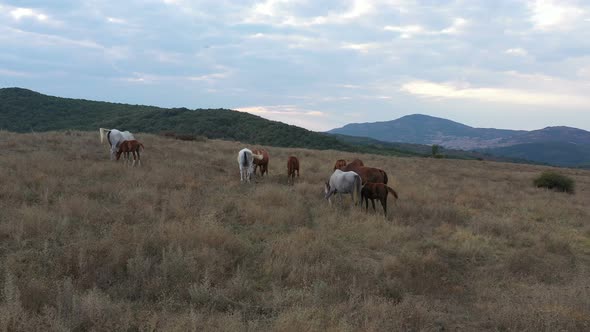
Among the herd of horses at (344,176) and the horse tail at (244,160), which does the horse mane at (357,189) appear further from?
the horse tail at (244,160)

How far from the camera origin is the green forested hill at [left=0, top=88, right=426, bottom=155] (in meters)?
63.0

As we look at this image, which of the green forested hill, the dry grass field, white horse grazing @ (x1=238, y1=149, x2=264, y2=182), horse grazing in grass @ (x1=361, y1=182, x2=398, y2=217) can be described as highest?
the green forested hill

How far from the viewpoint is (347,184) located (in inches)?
482

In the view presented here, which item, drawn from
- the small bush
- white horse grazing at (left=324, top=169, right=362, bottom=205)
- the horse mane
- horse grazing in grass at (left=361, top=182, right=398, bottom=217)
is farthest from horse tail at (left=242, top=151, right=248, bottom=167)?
the small bush

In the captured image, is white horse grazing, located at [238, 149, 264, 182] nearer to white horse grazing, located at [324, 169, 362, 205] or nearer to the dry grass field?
the dry grass field

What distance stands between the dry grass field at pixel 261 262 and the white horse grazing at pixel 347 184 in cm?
52

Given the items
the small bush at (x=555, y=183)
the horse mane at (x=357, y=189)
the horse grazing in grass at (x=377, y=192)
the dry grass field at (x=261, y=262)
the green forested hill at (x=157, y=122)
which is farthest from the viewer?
the green forested hill at (x=157, y=122)

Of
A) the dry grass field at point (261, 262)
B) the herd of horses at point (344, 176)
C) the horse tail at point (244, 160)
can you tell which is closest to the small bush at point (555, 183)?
the dry grass field at point (261, 262)

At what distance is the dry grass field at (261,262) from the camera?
5.04 m

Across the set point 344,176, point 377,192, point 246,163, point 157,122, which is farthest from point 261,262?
point 157,122

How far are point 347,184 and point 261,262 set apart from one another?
18.7ft

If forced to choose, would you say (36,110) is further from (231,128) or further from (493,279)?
(493,279)

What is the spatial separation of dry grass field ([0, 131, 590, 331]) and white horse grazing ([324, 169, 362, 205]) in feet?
1.70

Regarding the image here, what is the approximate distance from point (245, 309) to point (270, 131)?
61.0 metres
